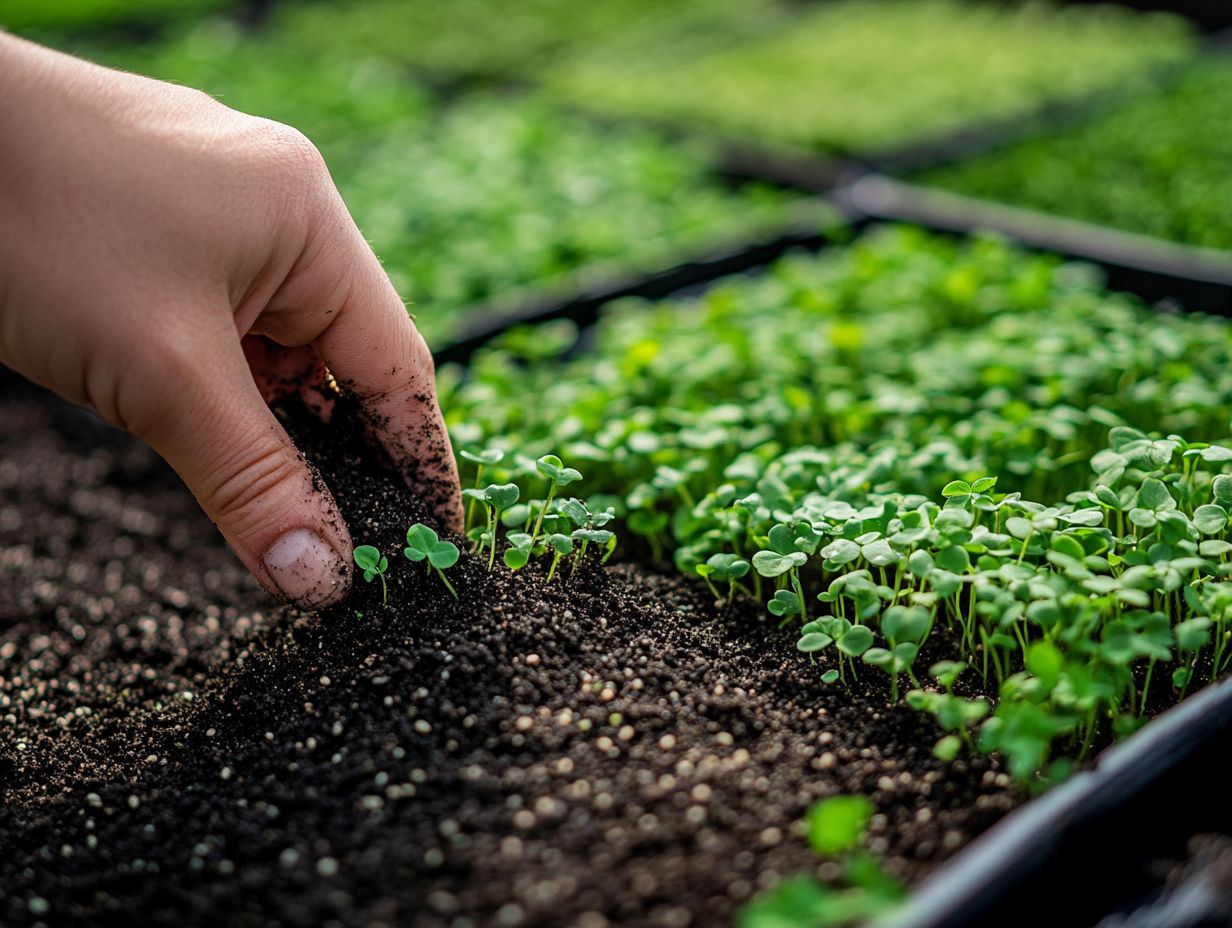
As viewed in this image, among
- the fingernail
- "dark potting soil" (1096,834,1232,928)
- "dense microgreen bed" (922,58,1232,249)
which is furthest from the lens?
"dense microgreen bed" (922,58,1232,249)

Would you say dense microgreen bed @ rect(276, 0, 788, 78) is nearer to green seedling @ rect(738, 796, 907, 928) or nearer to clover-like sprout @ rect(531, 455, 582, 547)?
clover-like sprout @ rect(531, 455, 582, 547)

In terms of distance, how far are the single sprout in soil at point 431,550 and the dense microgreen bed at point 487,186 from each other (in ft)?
3.60

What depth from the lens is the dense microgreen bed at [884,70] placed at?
3.55 m

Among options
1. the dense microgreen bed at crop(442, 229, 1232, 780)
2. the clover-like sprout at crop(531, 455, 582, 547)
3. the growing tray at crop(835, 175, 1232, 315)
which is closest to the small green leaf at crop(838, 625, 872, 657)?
the dense microgreen bed at crop(442, 229, 1232, 780)

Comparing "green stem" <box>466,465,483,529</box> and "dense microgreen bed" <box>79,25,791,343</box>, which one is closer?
"green stem" <box>466,465,483,529</box>

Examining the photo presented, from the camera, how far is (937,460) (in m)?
1.51

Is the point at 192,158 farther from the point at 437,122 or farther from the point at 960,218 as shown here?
the point at 437,122

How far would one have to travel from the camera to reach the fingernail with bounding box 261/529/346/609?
4.01 ft

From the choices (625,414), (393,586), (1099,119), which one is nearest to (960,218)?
(1099,119)

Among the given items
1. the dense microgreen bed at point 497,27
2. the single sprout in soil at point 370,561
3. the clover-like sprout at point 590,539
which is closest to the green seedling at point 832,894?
the clover-like sprout at point 590,539

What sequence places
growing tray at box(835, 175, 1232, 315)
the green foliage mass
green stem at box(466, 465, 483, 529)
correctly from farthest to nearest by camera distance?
1. the green foliage mass
2. growing tray at box(835, 175, 1232, 315)
3. green stem at box(466, 465, 483, 529)

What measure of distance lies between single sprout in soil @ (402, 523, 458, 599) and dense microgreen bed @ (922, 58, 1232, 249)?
205cm

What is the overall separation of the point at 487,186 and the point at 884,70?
5.78 ft

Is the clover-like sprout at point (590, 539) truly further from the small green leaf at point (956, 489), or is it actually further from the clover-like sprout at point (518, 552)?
the small green leaf at point (956, 489)
